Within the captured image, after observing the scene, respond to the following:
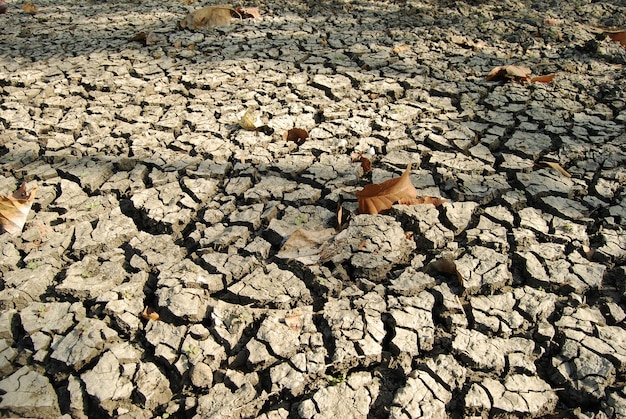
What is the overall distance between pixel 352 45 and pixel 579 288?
2.81 metres

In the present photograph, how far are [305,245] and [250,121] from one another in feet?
3.63

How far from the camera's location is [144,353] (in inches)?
64.6

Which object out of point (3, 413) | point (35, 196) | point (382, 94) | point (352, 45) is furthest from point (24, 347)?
point (352, 45)

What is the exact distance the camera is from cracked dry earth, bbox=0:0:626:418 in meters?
1.56

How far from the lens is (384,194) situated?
2.21 metres

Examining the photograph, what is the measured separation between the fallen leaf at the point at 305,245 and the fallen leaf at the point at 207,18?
3026mm

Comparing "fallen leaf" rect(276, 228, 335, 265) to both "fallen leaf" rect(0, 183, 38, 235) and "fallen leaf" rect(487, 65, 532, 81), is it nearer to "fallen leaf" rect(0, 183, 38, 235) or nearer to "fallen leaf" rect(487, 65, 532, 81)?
"fallen leaf" rect(0, 183, 38, 235)

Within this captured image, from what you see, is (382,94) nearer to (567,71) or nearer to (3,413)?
(567,71)

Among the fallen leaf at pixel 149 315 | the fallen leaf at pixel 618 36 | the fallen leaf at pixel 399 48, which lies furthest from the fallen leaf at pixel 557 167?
the fallen leaf at pixel 618 36

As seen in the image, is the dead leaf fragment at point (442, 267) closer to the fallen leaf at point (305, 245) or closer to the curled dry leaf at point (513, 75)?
the fallen leaf at point (305, 245)

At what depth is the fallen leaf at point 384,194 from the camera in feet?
7.18

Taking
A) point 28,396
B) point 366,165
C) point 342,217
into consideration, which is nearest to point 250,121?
point 366,165

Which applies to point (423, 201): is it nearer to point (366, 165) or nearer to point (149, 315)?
point (366, 165)

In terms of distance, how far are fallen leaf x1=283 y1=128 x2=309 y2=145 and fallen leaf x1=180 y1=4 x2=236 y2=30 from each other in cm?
212
